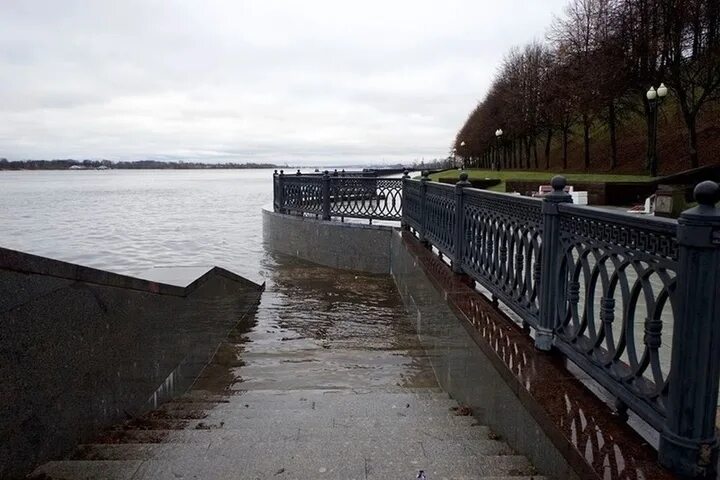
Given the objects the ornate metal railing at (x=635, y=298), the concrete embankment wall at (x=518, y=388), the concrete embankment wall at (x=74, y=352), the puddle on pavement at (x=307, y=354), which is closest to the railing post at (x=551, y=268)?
the ornate metal railing at (x=635, y=298)

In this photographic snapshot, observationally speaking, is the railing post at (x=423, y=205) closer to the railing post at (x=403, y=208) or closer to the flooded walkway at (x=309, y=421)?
the flooded walkway at (x=309, y=421)

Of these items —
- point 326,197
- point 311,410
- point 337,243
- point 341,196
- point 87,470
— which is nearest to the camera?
point 87,470

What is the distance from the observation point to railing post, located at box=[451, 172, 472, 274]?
228 inches

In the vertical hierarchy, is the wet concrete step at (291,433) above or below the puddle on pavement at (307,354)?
above

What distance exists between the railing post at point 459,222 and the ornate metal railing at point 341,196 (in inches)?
219

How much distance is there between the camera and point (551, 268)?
3.33 meters

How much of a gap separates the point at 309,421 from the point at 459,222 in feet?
8.93

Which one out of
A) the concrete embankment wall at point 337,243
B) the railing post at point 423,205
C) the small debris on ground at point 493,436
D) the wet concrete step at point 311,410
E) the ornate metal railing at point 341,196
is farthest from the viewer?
the ornate metal railing at point 341,196

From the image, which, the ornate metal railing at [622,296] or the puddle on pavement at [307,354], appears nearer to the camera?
the ornate metal railing at [622,296]

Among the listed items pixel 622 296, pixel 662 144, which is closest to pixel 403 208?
pixel 622 296

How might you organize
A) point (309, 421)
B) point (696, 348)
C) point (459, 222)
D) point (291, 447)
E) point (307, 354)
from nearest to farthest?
point (696, 348) → point (291, 447) → point (309, 421) → point (459, 222) → point (307, 354)

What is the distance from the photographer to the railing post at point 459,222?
5789 millimetres

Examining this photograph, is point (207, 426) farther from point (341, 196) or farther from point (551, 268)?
point (341, 196)

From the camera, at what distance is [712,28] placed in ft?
82.5
